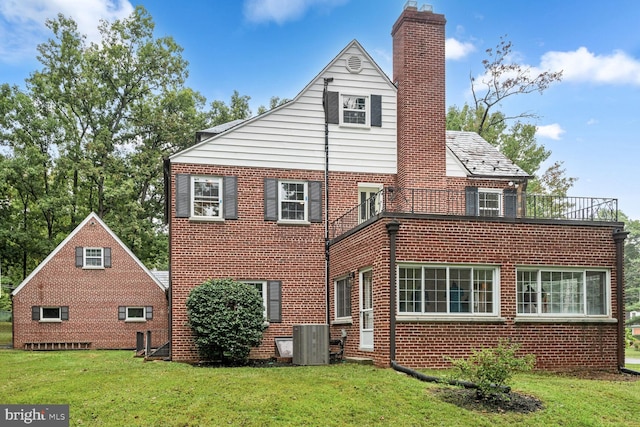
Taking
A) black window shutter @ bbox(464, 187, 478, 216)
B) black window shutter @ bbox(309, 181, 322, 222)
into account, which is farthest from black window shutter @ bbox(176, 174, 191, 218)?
black window shutter @ bbox(464, 187, 478, 216)

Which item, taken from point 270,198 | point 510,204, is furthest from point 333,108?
point 510,204

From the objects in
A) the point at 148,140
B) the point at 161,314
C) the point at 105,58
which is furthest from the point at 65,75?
the point at 161,314

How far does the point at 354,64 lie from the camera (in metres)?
19.5

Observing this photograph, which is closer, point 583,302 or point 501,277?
point 501,277

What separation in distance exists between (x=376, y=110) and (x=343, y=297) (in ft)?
18.7

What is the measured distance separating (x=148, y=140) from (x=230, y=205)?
1982 cm

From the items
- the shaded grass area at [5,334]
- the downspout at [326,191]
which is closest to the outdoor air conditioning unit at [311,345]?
the downspout at [326,191]

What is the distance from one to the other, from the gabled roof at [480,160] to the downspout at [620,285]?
5.74 metres

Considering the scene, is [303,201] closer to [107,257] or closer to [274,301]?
[274,301]

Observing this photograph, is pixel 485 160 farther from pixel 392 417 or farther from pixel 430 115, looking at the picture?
pixel 392 417

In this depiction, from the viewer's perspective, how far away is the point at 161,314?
28891 millimetres

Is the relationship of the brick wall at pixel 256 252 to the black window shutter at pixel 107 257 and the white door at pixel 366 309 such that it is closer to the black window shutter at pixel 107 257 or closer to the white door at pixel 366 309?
the white door at pixel 366 309

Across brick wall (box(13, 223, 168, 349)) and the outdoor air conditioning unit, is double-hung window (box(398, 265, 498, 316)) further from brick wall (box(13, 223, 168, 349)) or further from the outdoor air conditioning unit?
brick wall (box(13, 223, 168, 349))

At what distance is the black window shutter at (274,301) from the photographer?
18.8m
